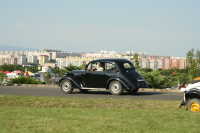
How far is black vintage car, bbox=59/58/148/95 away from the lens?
659 inches

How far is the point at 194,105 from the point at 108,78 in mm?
6631

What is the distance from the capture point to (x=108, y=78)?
671 inches

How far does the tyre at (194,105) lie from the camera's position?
1070 cm

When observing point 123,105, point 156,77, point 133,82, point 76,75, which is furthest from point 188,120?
point 156,77

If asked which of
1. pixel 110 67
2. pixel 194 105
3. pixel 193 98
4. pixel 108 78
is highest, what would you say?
pixel 110 67

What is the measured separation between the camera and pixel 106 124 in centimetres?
817

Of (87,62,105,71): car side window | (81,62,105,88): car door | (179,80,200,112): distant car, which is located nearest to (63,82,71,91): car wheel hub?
(81,62,105,88): car door

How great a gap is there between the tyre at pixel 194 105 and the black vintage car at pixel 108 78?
585cm

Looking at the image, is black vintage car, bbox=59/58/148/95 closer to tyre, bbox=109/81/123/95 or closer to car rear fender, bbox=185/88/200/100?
tyre, bbox=109/81/123/95

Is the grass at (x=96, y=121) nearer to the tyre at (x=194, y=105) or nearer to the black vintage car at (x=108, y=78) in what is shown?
the tyre at (x=194, y=105)

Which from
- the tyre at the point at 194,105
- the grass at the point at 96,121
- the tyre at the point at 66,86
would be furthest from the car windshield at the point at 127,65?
the tyre at the point at 194,105

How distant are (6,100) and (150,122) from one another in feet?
20.4

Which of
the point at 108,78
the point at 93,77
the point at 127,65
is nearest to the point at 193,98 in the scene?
the point at 108,78

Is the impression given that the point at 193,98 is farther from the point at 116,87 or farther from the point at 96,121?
the point at 116,87
